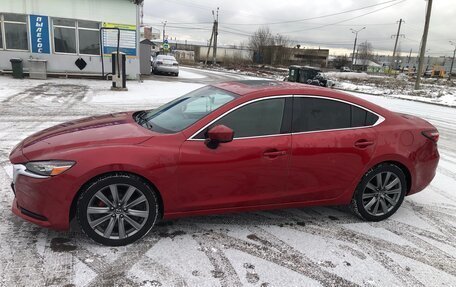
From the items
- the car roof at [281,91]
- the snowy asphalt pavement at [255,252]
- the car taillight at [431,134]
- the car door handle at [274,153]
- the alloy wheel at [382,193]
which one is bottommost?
the snowy asphalt pavement at [255,252]

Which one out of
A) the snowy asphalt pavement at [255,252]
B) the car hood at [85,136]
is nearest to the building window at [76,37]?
the snowy asphalt pavement at [255,252]

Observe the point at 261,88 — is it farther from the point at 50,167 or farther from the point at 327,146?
the point at 50,167

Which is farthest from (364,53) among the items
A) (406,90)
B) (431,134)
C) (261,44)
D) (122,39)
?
(431,134)

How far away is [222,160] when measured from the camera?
3.53 meters

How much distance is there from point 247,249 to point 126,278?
3.71ft

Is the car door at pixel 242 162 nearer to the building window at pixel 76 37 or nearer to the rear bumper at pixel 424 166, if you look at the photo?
the rear bumper at pixel 424 166

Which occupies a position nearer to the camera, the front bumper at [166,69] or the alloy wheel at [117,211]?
the alloy wheel at [117,211]

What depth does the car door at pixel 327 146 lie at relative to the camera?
12.6ft

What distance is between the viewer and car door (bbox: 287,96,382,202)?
3.83 meters

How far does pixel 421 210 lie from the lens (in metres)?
4.72

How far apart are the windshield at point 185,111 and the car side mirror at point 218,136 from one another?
0.30 m

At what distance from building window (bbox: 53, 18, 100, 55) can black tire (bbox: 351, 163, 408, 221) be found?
18.3 meters

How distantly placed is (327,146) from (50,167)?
2.62 metres

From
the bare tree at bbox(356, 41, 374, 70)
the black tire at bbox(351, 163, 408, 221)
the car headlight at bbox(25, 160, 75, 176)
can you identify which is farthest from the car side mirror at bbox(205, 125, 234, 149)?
the bare tree at bbox(356, 41, 374, 70)
